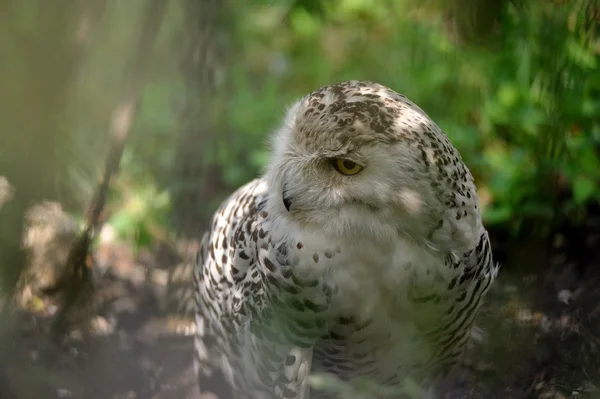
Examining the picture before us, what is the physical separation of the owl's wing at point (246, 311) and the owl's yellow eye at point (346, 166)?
1.14 feet

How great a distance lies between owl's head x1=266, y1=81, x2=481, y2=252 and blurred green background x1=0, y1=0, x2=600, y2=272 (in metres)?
0.35

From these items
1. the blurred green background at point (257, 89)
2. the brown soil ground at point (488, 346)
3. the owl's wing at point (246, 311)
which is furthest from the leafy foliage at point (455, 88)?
the owl's wing at point (246, 311)

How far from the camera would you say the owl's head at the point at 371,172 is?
2.06 meters

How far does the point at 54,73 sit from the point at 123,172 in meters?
2.40

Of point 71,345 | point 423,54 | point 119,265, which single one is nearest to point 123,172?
point 119,265

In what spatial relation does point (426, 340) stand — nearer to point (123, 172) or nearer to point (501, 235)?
point (501, 235)

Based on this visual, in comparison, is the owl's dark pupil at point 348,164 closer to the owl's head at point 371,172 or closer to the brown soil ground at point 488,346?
the owl's head at point 371,172

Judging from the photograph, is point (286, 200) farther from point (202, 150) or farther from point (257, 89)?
point (257, 89)

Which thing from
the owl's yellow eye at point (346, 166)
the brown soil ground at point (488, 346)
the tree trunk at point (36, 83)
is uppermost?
the tree trunk at point (36, 83)

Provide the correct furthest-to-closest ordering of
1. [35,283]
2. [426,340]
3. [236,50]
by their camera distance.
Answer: [236,50] < [35,283] < [426,340]

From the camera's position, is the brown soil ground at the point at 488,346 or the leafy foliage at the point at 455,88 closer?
the leafy foliage at the point at 455,88

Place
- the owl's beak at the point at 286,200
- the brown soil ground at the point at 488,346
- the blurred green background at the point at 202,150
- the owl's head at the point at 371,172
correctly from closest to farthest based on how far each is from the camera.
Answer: the blurred green background at the point at 202,150
the owl's head at the point at 371,172
the owl's beak at the point at 286,200
the brown soil ground at the point at 488,346

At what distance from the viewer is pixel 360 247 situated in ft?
7.00

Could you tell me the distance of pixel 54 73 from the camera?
1642mm
